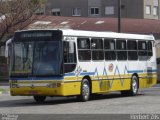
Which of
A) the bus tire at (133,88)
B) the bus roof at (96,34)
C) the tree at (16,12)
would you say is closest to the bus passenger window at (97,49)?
the bus roof at (96,34)

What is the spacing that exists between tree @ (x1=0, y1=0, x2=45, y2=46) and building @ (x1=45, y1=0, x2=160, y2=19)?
36911 millimetres

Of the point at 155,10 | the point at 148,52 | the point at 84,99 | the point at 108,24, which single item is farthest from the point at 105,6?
the point at 84,99

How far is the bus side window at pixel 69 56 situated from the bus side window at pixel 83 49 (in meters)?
0.45

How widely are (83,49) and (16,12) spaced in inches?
815

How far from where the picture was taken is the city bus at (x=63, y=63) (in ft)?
70.8

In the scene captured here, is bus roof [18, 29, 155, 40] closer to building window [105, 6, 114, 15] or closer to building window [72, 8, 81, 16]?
building window [105, 6, 114, 15]

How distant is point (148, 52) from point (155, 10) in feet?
190

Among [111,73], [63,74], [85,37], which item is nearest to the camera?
[63,74]

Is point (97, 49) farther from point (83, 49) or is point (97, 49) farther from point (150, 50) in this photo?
point (150, 50)

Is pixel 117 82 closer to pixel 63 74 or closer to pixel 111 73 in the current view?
pixel 111 73

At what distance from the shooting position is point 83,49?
75.0 ft

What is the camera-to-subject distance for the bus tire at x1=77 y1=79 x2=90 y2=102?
22.7 m

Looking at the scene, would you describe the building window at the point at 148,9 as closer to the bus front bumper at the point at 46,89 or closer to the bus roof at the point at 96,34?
the bus roof at the point at 96,34

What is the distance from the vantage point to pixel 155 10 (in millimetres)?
85188
